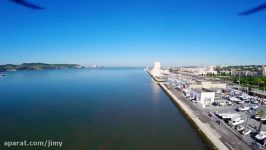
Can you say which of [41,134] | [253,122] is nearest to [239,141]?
[253,122]

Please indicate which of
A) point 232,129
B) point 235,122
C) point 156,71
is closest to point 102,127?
point 232,129

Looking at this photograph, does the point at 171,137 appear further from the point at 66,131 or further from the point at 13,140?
the point at 13,140

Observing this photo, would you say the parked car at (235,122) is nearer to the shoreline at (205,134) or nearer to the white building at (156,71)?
the shoreline at (205,134)

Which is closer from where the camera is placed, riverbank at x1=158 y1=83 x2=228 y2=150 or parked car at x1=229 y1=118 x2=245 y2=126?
riverbank at x1=158 y1=83 x2=228 y2=150

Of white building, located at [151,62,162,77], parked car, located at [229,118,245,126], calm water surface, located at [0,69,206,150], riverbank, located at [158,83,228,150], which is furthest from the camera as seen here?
white building, located at [151,62,162,77]

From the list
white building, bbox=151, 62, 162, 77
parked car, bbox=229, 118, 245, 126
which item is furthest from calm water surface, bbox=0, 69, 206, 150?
white building, bbox=151, 62, 162, 77

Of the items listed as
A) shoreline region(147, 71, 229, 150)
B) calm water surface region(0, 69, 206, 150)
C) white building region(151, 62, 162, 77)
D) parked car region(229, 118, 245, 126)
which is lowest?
calm water surface region(0, 69, 206, 150)

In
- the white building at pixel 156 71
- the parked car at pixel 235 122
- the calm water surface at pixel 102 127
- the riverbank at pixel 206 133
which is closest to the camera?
the riverbank at pixel 206 133

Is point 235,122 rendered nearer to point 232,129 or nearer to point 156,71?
point 232,129

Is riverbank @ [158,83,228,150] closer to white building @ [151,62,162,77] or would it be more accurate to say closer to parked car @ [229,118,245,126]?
parked car @ [229,118,245,126]

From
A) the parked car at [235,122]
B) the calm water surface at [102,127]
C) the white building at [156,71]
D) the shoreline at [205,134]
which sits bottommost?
the calm water surface at [102,127]

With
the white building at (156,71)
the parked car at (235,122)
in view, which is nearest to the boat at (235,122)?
the parked car at (235,122)

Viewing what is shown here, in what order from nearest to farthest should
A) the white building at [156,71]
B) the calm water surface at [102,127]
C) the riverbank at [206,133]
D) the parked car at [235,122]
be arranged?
the riverbank at [206,133] → the calm water surface at [102,127] → the parked car at [235,122] → the white building at [156,71]

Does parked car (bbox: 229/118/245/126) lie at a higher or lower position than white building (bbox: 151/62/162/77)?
lower
